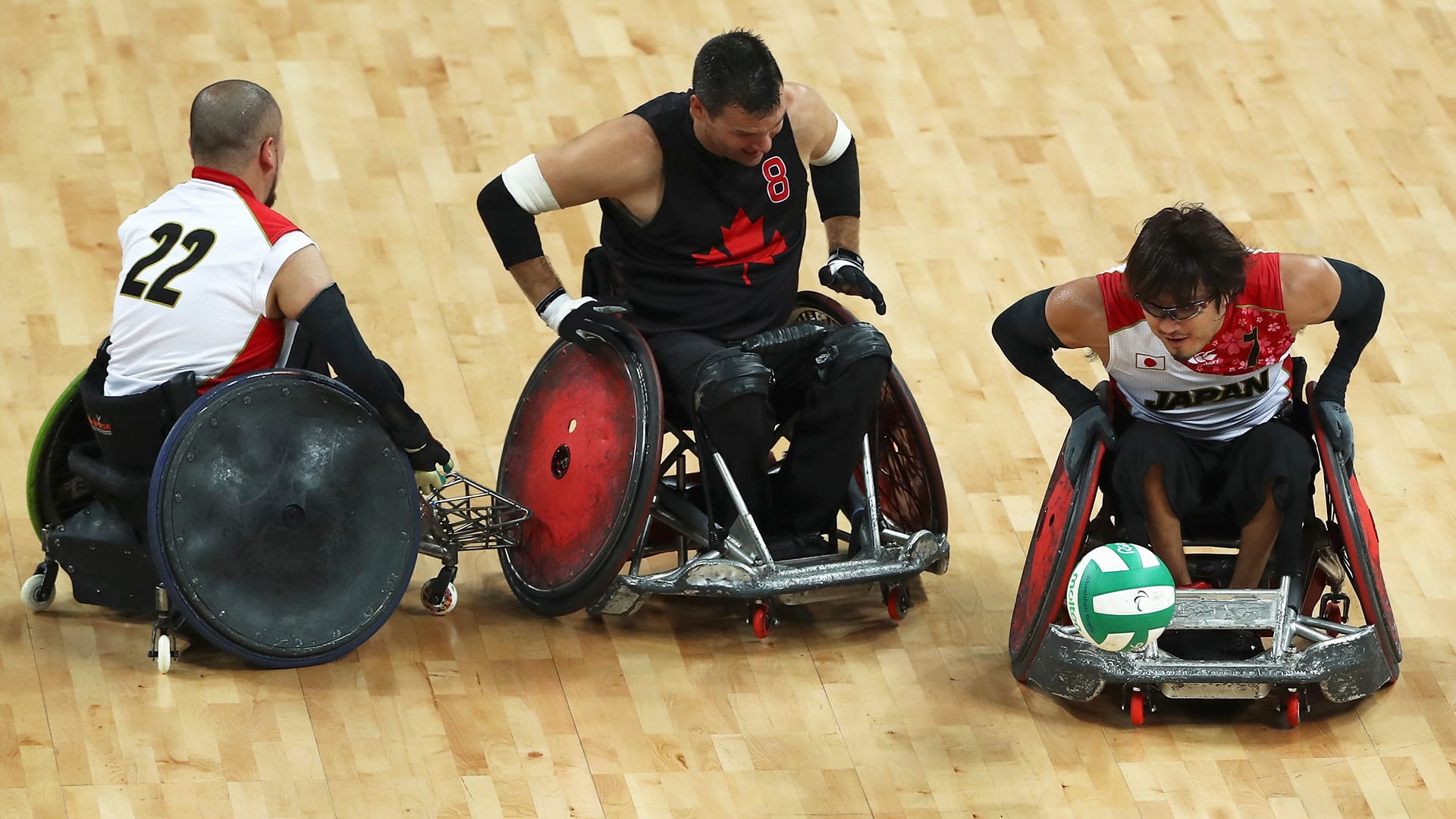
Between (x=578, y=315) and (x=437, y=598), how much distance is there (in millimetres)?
790

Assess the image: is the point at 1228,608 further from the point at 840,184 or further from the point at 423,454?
the point at 423,454

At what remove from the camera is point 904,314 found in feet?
24.7

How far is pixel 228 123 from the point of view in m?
5.54

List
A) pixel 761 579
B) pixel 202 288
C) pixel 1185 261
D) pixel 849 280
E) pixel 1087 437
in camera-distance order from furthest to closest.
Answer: pixel 849 280 → pixel 761 579 → pixel 1087 437 → pixel 202 288 → pixel 1185 261

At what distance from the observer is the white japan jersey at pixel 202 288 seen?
5.51m

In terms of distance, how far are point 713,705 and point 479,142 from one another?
125 inches

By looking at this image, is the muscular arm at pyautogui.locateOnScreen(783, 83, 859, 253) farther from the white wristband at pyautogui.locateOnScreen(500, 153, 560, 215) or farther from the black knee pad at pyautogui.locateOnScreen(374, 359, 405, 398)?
the black knee pad at pyautogui.locateOnScreen(374, 359, 405, 398)

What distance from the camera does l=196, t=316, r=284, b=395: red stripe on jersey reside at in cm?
555

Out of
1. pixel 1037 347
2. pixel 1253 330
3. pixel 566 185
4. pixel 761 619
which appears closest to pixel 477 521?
pixel 761 619


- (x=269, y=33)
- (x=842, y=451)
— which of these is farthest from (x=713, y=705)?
(x=269, y=33)

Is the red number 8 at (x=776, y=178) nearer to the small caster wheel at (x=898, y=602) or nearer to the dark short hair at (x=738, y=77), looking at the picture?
the dark short hair at (x=738, y=77)

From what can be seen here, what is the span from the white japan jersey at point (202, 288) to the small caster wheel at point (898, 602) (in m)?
1.64

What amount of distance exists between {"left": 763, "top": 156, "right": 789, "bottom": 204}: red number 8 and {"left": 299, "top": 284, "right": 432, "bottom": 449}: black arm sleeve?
40.6 inches

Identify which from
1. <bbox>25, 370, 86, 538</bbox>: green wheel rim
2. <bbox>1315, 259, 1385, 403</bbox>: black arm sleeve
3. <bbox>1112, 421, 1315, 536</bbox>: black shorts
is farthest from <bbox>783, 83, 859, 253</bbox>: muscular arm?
<bbox>25, 370, 86, 538</bbox>: green wheel rim
